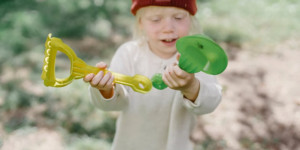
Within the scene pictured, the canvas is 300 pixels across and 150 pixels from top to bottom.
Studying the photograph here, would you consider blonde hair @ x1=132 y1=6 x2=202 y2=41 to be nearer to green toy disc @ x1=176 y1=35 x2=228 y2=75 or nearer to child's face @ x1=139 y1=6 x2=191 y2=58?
child's face @ x1=139 y1=6 x2=191 y2=58

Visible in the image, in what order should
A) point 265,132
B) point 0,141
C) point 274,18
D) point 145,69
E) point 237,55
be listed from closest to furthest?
point 145,69
point 0,141
point 265,132
point 237,55
point 274,18

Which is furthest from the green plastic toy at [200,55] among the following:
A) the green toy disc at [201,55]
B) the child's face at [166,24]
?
the child's face at [166,24]

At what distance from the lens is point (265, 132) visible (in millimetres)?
2816

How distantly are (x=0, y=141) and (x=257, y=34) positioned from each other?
3.10 metres

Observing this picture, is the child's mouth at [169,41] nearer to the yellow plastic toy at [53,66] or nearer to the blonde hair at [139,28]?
the blonde hair at [139,28]

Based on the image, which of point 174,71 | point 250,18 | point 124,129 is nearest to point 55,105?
point 124,129

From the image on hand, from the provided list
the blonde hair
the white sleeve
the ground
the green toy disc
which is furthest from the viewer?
the ground

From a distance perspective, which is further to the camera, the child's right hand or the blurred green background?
the blurred green background

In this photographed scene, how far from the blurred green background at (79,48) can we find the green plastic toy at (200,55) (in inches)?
67.0

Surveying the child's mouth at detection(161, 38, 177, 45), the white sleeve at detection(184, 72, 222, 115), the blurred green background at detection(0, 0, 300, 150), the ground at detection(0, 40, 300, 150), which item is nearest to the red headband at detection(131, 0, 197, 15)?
the child's mouth at detection(161, 38, 177, 45)

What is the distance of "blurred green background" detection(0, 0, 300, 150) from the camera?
2715 millimetres

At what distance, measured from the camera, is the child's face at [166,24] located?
129 centimetres

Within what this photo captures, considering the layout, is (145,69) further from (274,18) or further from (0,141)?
(274,18)

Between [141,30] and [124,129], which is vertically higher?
[141,30]
